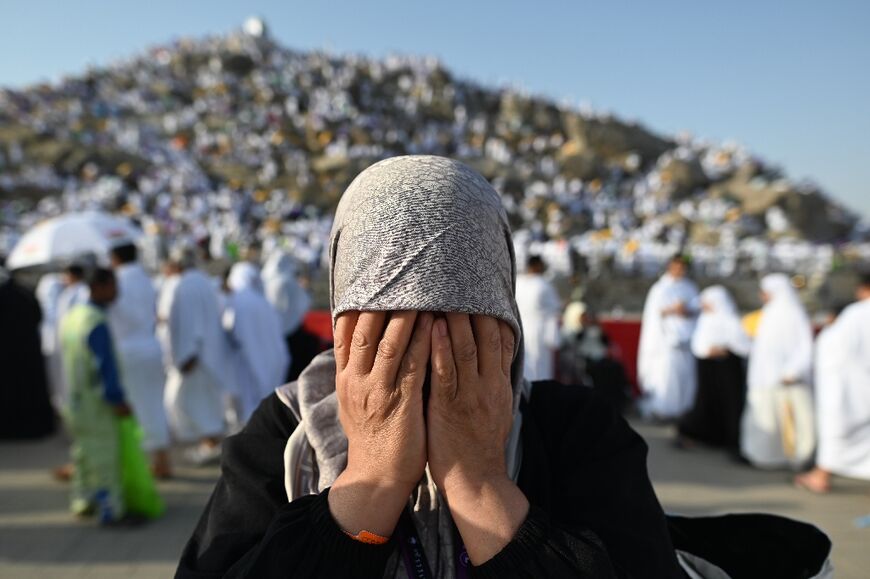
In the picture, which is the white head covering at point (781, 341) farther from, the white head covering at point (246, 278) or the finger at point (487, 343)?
the finger at point (487, 343)

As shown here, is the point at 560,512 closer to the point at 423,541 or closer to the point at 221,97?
the point at 423,541

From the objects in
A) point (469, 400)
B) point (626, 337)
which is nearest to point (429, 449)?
point (469, 400)

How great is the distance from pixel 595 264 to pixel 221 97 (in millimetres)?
32701

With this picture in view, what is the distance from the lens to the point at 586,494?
3.30ft

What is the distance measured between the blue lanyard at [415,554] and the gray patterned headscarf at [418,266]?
0.04 feet

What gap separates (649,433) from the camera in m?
6.09

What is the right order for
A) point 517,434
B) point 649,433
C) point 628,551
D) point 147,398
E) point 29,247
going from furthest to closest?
point 649,433
point 29,247
point 147,398
point 517,434
point 628,551

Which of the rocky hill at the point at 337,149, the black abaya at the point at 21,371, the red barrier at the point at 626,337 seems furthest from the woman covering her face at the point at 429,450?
the rocky hill at the point at 337,149

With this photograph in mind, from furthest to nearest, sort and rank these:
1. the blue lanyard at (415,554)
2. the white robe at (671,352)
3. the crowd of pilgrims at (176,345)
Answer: the white robe at (671,352)
the crowd of pilgrims at (176,345)
the blue lanyard at (415,554)

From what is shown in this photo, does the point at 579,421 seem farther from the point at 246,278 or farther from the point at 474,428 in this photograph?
Answer: the point at 246,278

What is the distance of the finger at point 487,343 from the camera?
88 centimetres

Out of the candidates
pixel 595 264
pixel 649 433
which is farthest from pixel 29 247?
pixel 595 264

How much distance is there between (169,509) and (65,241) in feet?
9.07

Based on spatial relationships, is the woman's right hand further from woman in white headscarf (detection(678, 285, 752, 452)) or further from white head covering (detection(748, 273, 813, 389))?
woman in white headscarf (detection(678, 285, 752, 452))
